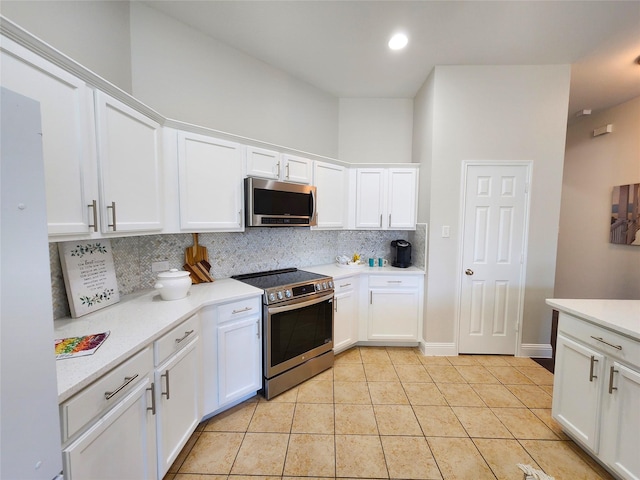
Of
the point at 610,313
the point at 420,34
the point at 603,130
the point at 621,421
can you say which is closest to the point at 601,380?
the point at 621,421

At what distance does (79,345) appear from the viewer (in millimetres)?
1124

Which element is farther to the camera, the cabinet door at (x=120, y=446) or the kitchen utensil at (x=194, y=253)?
the kitchen utensil at (x=194, y=253)

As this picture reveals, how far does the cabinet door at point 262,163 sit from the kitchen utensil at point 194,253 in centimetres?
78

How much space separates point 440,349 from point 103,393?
296cm

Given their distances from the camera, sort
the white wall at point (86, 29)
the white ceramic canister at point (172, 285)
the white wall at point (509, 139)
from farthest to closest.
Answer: the white wall at point (509, 139) < the white ceramic canister at point (172, 285) < the white wall at point (86, 29)

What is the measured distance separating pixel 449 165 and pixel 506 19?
119 cm

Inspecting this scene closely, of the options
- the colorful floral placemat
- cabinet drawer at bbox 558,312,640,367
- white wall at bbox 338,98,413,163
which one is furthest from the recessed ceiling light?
the colorful floral placemat

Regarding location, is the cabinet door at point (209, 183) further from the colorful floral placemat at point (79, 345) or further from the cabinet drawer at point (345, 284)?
the cabinet drawer at point (345, 284)

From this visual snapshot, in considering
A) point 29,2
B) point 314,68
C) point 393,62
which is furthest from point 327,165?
point 29,2

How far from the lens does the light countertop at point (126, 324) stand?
94 centimetres

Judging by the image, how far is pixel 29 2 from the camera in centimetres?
124

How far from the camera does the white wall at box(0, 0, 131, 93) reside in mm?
1253

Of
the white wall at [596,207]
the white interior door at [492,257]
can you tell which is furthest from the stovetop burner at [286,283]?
the white wall at [596,207]

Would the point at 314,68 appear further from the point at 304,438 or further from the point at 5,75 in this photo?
the point at 304,438
